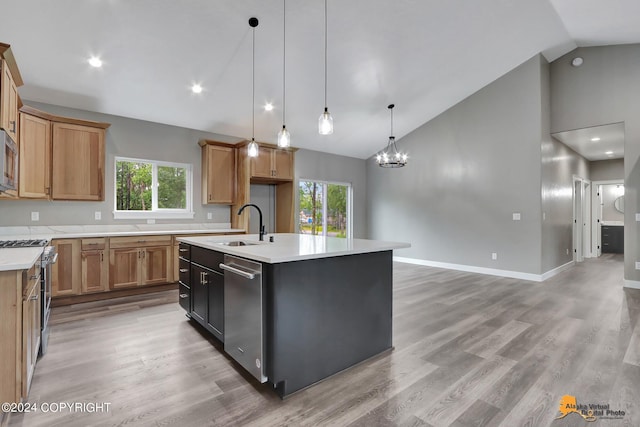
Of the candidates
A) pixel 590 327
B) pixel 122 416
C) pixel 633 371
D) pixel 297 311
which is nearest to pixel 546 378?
pixel 633 371

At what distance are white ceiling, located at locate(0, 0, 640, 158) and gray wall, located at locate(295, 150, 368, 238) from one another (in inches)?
47.6

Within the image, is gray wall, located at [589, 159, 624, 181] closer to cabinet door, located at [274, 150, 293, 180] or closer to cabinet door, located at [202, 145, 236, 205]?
cabinet door, located at [274, 150, 293, 180]

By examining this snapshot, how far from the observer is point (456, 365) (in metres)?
2.34

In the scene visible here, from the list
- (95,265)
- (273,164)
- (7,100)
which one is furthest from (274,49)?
(95,265)

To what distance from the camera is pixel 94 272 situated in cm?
396

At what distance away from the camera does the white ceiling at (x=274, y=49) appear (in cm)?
317

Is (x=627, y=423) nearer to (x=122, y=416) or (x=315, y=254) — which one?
(x=315, y=254)

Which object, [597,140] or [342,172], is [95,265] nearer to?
[342,172]

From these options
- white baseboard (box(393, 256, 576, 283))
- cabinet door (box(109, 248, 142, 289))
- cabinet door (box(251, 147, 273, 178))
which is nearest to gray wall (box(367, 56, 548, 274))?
white baseboard (box(393, 256, 576, 283))

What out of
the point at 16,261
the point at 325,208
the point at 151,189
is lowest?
the point at 16,261

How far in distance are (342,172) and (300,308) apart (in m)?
5.83

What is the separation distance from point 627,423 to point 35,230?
5.85 meters

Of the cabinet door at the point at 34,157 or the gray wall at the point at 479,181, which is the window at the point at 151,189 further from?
the gray wall at the point at 479,181

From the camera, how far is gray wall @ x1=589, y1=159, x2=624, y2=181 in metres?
7.81
